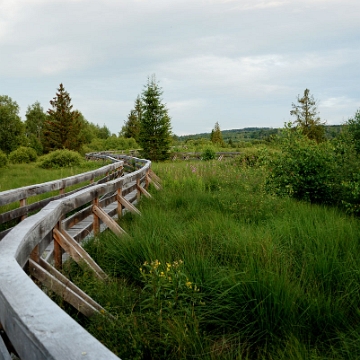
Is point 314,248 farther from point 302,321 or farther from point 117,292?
point 117,292

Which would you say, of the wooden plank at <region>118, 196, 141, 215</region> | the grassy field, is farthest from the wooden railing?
the wooden plank at <region>118, 196, 141, 215</region>

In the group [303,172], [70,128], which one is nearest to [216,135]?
[70,128]

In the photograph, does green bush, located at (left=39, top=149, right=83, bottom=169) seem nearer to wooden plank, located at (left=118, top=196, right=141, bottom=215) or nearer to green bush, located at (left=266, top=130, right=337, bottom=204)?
green bush, located at (left=266, top=130, right=337, bottom=204)

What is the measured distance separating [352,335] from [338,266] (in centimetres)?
105

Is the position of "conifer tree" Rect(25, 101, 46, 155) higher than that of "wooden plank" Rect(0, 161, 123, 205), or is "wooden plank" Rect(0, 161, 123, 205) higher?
"conifer tree" Rect(25, 101, 46, 155)

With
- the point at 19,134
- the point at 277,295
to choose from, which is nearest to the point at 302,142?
the point at 277,295

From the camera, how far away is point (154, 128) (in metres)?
35.5

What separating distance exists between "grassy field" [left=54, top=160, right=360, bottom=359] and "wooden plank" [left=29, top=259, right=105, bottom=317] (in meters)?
0.13

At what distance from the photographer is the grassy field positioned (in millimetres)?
2684

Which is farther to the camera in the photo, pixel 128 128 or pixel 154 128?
pixel 128 128

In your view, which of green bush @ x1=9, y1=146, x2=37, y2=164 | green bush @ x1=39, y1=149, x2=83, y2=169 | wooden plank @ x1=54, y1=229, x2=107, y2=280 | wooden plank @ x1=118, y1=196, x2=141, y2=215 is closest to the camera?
wooden plank @ x1=54, y1=229, x2=107, y2=280

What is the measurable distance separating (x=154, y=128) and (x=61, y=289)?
1303 inches

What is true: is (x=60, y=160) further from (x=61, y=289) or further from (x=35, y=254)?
(x=61, y=289)

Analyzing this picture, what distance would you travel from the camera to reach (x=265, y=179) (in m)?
8.84
